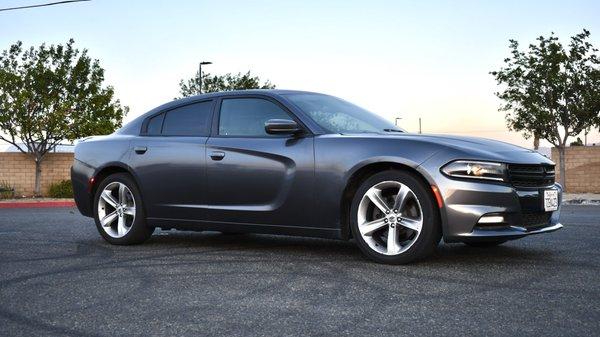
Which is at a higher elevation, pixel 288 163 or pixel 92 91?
pixel 92 91

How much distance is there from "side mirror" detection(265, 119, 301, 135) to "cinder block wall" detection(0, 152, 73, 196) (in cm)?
2081

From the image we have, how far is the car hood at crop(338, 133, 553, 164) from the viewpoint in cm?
572

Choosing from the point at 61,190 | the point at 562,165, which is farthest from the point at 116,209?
the point at 562,165

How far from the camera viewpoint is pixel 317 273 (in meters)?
5.67

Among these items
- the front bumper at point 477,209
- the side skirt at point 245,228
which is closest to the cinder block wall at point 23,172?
the side skirt at point 245,228

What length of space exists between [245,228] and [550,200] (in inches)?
105

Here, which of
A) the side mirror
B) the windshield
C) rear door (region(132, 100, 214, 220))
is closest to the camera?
the side mirror

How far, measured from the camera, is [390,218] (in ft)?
19.2

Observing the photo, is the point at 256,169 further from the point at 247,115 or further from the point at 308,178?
the point at 247,115

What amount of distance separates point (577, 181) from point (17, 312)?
2446cm

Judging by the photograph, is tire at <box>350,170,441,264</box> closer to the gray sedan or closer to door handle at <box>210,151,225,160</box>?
the gray sedan

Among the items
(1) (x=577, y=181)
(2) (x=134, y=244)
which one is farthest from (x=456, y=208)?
(1) (x=577, y=181)

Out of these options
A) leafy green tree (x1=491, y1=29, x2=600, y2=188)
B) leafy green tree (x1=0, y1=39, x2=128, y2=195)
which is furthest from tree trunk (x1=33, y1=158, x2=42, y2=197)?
leafy green tree (x1=491, y1=29, x2=600, y2=188)

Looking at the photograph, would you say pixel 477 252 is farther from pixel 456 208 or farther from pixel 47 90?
pixel 47 90
